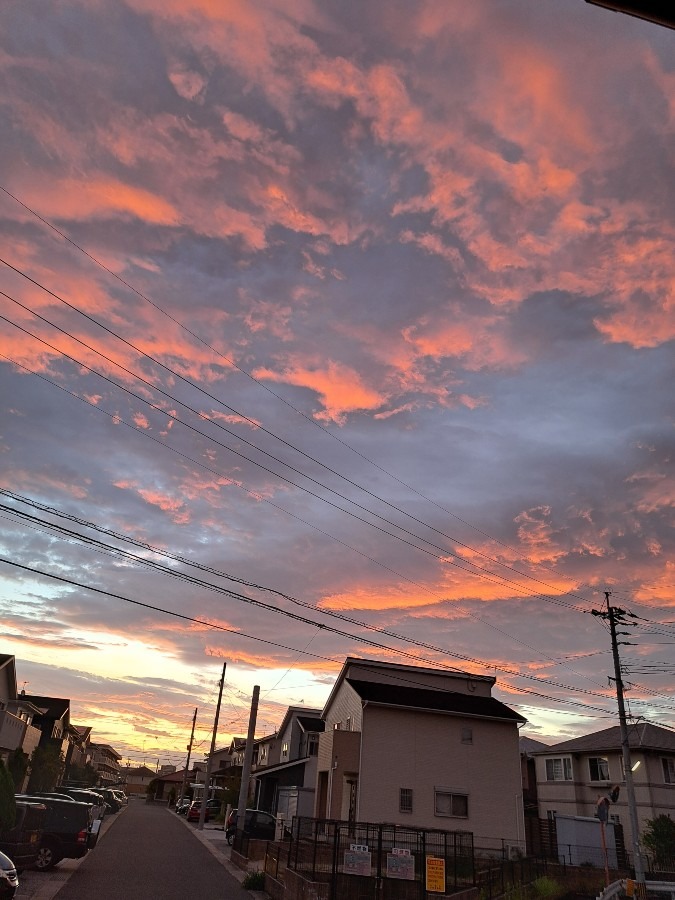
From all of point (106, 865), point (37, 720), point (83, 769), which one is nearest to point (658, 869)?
point (106, 865)

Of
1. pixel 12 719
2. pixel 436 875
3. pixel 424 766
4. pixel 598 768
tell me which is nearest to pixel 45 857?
pixel 436 875

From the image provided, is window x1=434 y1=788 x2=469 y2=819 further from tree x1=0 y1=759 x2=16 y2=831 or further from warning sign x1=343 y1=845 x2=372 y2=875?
tree x1=0 y1=759 x2=16 y2=831

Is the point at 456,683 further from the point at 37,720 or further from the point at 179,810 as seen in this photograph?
the point at 37,720

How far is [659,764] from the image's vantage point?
46094mm

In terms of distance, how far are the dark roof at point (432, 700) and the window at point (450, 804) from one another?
14.7 feet

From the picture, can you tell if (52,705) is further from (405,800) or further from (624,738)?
(624,738)

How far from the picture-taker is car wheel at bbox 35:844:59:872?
70.0 ft

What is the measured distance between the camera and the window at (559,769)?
2032 inches

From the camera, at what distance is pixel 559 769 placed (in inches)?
2078

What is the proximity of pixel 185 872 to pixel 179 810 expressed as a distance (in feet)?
194

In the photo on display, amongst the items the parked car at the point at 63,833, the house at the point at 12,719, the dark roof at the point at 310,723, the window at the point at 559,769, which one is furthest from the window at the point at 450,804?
the house at the point at 12,719

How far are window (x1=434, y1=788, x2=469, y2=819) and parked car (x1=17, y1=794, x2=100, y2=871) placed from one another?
21.3 meters

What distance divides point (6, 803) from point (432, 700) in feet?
85.8

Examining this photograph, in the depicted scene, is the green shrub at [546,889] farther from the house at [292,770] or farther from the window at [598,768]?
the window at [598,768]
